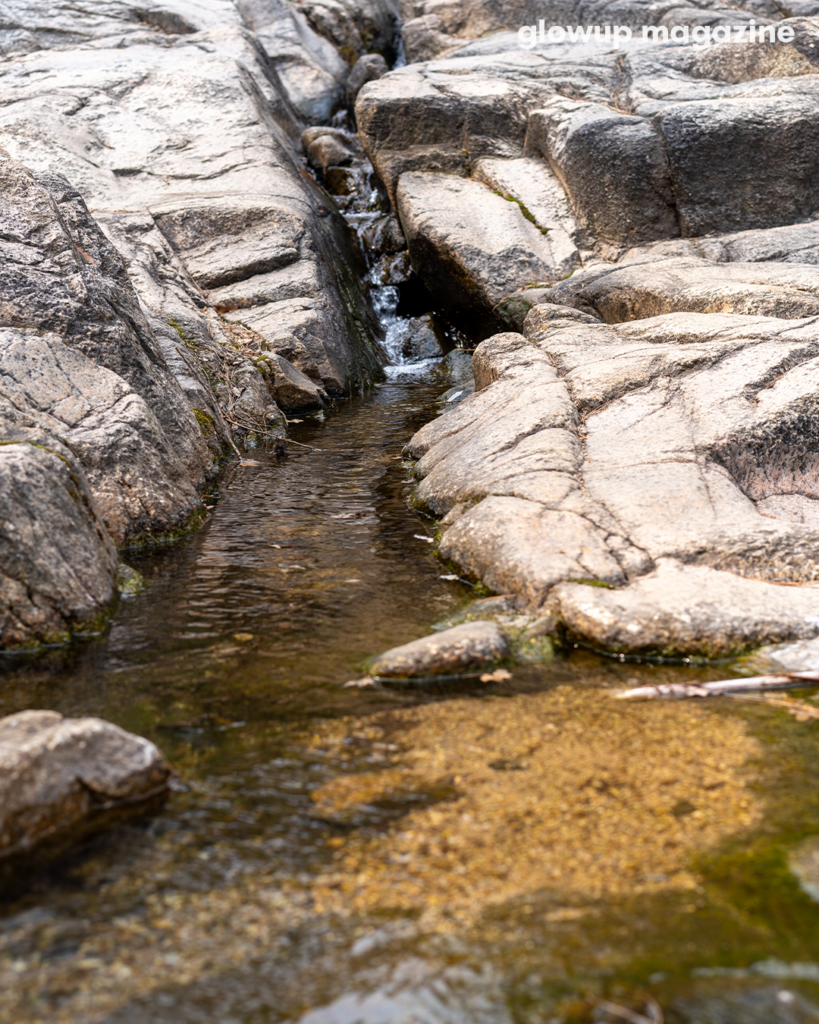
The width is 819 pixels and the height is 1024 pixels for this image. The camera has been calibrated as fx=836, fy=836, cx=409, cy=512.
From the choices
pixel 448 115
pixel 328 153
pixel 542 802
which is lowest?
pixel 542 802

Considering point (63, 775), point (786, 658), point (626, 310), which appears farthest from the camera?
point (626, 310)

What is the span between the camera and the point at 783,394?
23.2ft

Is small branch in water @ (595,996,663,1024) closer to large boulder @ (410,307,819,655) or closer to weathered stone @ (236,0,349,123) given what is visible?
large boulder @ (410,307,819,655)

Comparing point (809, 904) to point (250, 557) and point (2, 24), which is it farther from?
point (2, 24)

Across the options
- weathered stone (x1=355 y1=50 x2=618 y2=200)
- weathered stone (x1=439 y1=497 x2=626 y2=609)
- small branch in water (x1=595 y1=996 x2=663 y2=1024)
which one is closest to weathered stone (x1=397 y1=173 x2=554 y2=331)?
weathered stone (x1=355 y1=50 x2=618 y2=200)

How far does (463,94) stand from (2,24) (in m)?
11.0

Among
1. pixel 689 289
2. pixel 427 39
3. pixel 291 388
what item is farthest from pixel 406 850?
pixel 427 39

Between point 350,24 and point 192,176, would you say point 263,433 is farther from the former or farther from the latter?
point 350,24

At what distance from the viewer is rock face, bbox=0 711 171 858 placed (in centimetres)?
321

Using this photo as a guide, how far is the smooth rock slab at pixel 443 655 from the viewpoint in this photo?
4.71 meters

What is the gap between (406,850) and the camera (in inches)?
127

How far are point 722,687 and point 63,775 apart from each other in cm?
328

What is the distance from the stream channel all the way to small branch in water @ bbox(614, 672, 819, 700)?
0.33ft

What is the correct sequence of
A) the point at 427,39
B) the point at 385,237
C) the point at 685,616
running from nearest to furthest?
1. the point at 685,616
2. the point at 385,237
3. the point at 427,39
